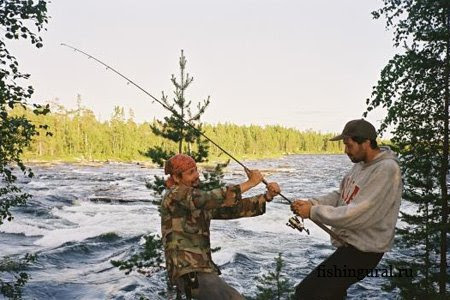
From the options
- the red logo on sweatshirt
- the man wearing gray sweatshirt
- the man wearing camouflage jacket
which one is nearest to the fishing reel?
the man wearing gray sweatshirt

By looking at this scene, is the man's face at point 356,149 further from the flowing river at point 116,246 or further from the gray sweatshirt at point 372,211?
the flowing river at point 116,246

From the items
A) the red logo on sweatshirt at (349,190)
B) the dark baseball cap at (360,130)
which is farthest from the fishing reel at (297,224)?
the dark baseball cap at (360,130)

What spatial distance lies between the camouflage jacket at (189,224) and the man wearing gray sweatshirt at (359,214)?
848mm

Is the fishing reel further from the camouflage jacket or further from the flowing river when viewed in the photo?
the flowing river

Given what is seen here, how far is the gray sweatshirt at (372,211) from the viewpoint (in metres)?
4.51

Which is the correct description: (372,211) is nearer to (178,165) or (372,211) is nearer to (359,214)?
(359,214)

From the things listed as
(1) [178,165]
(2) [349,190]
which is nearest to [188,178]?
(1) [178,165]

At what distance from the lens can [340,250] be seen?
4930mm

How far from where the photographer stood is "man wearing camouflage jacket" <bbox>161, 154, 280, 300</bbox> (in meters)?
4.90

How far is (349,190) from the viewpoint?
16.6 feet

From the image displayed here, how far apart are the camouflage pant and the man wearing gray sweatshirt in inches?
29.6

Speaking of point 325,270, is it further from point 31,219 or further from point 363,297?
point 31,219

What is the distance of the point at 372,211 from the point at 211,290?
6.02 ft

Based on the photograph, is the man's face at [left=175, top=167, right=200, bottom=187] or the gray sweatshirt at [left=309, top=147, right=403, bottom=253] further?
the man's face at [left=175, top=167, right=200, bottom=187]
